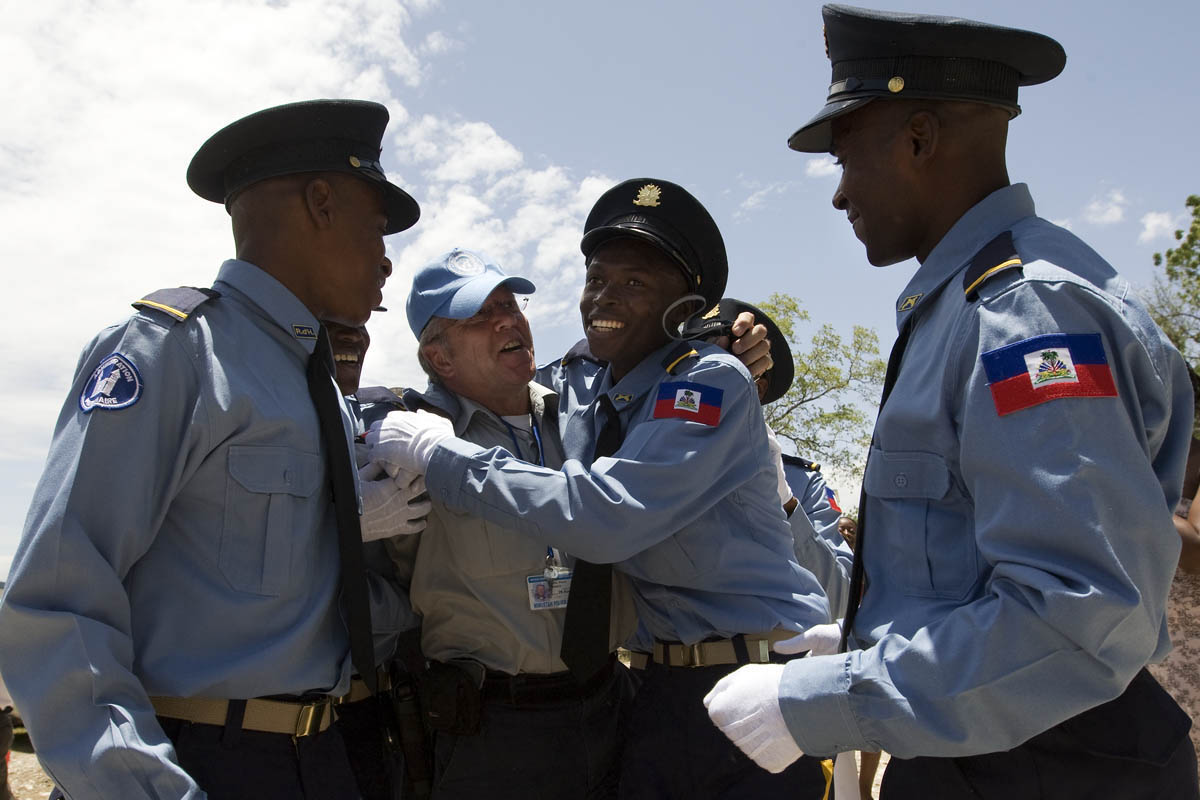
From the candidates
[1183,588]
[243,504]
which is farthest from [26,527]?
[1183,588]

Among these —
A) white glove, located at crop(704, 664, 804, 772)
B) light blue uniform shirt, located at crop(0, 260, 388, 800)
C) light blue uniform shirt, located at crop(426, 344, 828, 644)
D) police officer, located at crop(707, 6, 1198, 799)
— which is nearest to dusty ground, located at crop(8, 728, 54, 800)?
light blue uniform shirt, located at crop(426, 344, 828, 644)

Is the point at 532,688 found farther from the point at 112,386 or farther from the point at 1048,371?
the point at 1048,371

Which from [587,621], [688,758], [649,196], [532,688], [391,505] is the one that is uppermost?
[649,196]

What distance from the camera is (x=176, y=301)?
2229 mm

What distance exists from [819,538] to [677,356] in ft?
7.10

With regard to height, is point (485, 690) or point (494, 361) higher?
point (494, 361)

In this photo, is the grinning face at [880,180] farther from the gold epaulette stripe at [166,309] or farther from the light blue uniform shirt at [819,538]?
the light blue uniform shirt at [819,538]

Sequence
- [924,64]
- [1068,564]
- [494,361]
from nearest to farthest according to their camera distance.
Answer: [1068,564]
[924,64]
[494,361]

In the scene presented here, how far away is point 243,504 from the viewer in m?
2.17

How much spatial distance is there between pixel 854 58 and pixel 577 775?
2442 mm

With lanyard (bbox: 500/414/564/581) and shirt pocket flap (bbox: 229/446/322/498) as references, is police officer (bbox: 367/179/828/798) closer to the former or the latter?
lanyard (bbox: 500/414/564/581)

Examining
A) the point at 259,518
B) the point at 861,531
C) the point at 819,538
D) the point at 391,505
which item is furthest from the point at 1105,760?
the point at 819,538

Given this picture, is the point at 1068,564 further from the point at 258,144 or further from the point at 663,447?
the point at 258,144

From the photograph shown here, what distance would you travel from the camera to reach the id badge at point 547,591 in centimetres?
314
